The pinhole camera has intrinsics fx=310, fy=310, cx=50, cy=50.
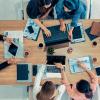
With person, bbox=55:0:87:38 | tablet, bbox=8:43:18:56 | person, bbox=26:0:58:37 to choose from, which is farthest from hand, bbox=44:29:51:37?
tablet, bbox=8:43:18:56

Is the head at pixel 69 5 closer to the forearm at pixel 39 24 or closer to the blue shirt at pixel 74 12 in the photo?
the blue shirt at pixel 74 12

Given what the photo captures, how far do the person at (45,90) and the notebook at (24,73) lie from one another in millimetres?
90

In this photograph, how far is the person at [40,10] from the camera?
111 inches

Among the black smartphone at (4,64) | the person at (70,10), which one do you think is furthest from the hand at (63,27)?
the black smartphone at (4,64)

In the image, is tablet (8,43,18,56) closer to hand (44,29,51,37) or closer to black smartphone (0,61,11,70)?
black smartphone (0,61,11,70)

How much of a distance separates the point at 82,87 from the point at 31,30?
2.47 ft

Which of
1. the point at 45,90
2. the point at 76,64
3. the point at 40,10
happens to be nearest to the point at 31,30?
the point at 40,10

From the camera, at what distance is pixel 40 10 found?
297cm

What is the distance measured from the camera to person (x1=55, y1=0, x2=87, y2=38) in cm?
295

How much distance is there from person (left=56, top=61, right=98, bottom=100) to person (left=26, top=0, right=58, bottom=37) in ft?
1.47

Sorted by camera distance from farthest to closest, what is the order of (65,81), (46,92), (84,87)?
(65,81), (84,87), (46,92)

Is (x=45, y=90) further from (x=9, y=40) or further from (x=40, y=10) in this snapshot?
(x=40, y=10)

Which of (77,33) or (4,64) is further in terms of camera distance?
(77,33)

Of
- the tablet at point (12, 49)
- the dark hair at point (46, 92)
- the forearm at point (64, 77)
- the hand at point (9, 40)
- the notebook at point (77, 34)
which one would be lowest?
the dark hair at point (46, 92)
